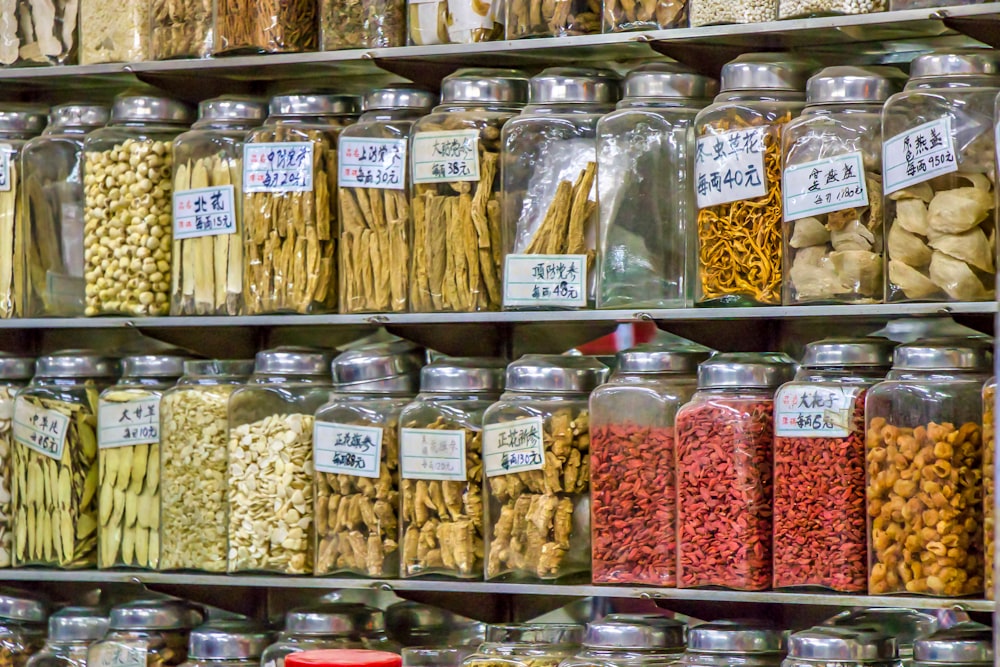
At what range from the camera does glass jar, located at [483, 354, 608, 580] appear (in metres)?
2.13

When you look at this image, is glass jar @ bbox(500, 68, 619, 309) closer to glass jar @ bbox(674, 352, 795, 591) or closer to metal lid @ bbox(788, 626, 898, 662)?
glass jar @ bbox(674, 352, 795, 591)

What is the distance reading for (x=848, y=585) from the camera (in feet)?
6.45

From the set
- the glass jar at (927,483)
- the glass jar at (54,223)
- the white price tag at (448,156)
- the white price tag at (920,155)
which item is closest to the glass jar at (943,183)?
the white price tag at (920,155)

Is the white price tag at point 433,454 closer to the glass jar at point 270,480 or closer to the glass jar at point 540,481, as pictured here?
the glass jar at point 540,481

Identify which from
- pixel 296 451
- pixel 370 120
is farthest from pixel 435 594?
pixel 370 120

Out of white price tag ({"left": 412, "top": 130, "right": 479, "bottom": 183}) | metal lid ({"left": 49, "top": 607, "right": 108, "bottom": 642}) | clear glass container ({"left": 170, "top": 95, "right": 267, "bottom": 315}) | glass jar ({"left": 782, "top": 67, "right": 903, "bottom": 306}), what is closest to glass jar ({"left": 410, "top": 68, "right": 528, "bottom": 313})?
white price tag ({"left": 412, "top": 130, "right": 479, "bottom": 183})

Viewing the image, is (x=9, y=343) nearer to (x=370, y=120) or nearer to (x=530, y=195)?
(x=370, y=120)

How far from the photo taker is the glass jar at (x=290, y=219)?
2295 millimetres

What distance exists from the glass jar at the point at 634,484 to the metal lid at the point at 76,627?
0.85 metres

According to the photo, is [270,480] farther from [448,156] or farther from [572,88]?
[572,88]

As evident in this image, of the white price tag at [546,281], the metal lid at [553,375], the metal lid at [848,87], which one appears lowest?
the metal lid at [553,375]

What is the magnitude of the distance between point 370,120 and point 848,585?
3.28 feet

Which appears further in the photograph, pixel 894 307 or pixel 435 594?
pixel 435 594

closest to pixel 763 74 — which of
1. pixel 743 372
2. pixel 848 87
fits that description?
pixel 848 87
